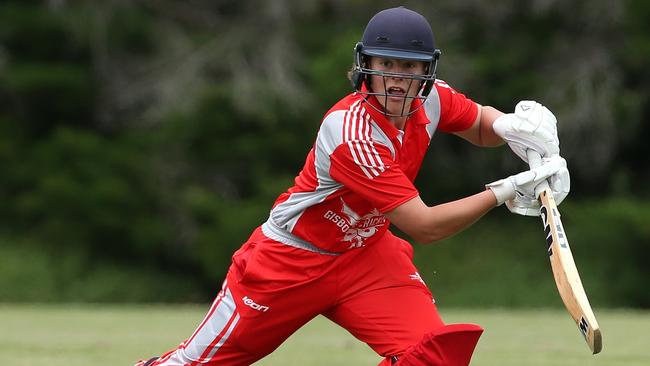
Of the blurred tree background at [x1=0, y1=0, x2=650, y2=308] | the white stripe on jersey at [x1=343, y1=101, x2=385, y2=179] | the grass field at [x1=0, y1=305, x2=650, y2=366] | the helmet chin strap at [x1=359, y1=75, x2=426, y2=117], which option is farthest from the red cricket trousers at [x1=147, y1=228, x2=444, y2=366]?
the blurred tree background at [x1=0, y1=0, x2=650, y2=308]

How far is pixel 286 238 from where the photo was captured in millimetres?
4605

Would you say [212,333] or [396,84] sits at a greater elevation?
[396,84]

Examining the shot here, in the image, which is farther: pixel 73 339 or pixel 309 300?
pixel 73 339

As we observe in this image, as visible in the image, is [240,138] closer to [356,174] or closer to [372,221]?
[372,221]

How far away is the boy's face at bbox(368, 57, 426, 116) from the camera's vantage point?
428cm

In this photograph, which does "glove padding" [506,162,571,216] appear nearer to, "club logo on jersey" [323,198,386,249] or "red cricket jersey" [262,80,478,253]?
"red cricket jersey" [262,80,478,253]

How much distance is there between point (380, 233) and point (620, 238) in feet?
41.5

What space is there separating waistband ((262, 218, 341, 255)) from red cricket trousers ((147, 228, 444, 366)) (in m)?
0.02

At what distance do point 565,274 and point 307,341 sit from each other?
192 inches

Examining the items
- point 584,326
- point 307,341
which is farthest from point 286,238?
point 307,341

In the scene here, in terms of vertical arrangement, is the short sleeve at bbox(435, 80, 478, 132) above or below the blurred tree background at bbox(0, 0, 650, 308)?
above

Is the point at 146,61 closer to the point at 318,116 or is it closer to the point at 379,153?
the point at 318,116

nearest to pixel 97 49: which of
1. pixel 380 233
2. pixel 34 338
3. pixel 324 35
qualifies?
pixel 324 35

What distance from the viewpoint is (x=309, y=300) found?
4.54 meters
